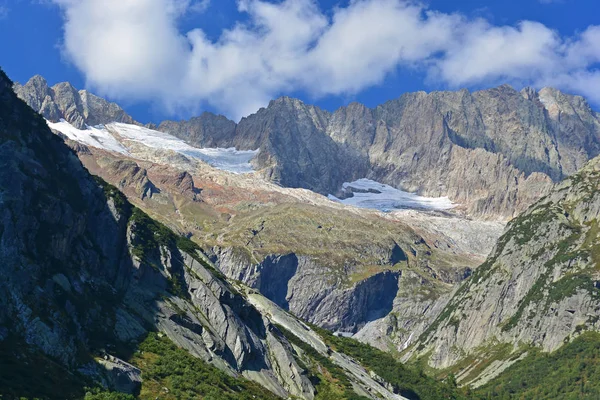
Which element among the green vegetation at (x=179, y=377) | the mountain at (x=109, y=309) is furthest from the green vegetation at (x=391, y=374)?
the green vegetation at (x=179, y=377)

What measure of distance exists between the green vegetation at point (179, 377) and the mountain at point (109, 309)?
0.72 ft

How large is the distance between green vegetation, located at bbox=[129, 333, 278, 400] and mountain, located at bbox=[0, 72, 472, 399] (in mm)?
219

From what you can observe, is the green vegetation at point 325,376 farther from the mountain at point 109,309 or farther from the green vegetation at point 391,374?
the green vegetation at point 391,374

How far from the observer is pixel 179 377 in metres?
104

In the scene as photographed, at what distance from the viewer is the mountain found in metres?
91.8

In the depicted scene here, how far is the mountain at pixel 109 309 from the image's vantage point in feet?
301

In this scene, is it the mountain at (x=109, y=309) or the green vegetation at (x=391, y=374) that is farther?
the green vegetation at (x=391, y=374)

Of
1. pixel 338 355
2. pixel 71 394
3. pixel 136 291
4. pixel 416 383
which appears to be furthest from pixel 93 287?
pixel 416 383

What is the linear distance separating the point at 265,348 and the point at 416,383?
234 ft

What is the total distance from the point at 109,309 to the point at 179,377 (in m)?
17.4

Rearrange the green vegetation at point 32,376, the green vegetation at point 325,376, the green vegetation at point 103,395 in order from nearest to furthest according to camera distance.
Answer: the green vegetation at point 32,376
the green vegetation at point 103,395
the green vegetation at point 325,376

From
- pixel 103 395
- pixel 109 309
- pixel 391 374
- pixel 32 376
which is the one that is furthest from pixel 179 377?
pixel 391 374

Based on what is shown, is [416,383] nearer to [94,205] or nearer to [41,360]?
[94,205]

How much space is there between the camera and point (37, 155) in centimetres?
12244
